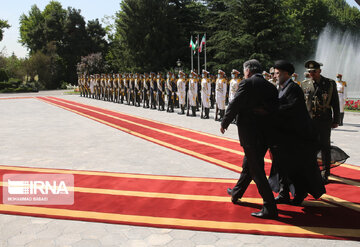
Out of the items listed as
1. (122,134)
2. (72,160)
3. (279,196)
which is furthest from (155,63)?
(279,196)

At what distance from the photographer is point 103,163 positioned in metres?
6.74

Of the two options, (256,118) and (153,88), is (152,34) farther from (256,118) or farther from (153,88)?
(256,118)

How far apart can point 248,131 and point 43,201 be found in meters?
2.95

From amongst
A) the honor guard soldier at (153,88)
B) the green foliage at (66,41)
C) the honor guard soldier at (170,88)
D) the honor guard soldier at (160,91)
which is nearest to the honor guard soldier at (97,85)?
the honor guard soldier at (153,88)

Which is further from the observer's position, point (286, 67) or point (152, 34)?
point (152, 34)

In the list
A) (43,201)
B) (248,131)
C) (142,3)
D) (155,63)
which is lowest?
(43,201)

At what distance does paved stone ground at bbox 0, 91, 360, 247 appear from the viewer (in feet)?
11.3

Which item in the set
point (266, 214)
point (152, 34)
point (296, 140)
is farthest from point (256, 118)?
point (152, 34)

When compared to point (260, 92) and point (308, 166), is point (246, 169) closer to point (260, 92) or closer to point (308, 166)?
point (308, 166)

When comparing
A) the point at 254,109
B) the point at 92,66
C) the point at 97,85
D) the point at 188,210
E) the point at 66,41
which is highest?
the point at 66,41

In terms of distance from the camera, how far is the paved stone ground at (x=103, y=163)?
3455 mm

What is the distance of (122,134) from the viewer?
414 inches

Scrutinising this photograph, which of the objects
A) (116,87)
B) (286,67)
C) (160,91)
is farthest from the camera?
(116,87)

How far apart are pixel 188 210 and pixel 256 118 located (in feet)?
4.72
